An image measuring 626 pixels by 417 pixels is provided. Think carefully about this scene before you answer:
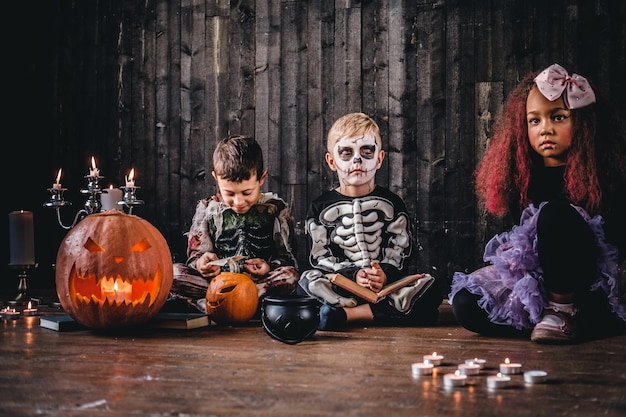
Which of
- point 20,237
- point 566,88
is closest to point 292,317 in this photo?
point 566,88

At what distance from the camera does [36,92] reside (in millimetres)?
4797

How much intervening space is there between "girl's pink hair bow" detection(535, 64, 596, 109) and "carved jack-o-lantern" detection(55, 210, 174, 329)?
58.4 inches

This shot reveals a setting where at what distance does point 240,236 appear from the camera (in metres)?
3.21

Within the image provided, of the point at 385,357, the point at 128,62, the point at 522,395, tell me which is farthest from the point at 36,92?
the point at 522,395

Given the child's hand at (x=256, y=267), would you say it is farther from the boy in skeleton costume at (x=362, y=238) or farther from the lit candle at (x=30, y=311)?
the lit candle at (x=30, y=311)

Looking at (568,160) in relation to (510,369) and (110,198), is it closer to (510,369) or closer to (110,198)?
(510,369)

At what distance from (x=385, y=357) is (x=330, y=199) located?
A: 106 cm

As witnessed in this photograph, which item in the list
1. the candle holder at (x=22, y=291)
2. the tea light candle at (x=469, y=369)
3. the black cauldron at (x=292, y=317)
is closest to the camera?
the tea light candle at (x=469, y=369)

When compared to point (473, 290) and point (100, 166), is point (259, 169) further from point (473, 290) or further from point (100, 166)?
point (100, 166)

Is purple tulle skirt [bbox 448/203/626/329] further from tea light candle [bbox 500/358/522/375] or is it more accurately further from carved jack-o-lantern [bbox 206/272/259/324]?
carved jack-o-lantern [bbox 206/272/259/324]

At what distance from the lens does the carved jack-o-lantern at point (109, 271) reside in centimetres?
260

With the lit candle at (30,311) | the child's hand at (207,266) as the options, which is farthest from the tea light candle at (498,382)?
the lit candle at (30,311)

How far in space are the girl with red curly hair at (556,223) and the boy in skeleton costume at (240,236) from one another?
0.80 metres

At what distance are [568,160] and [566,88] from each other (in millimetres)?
252
